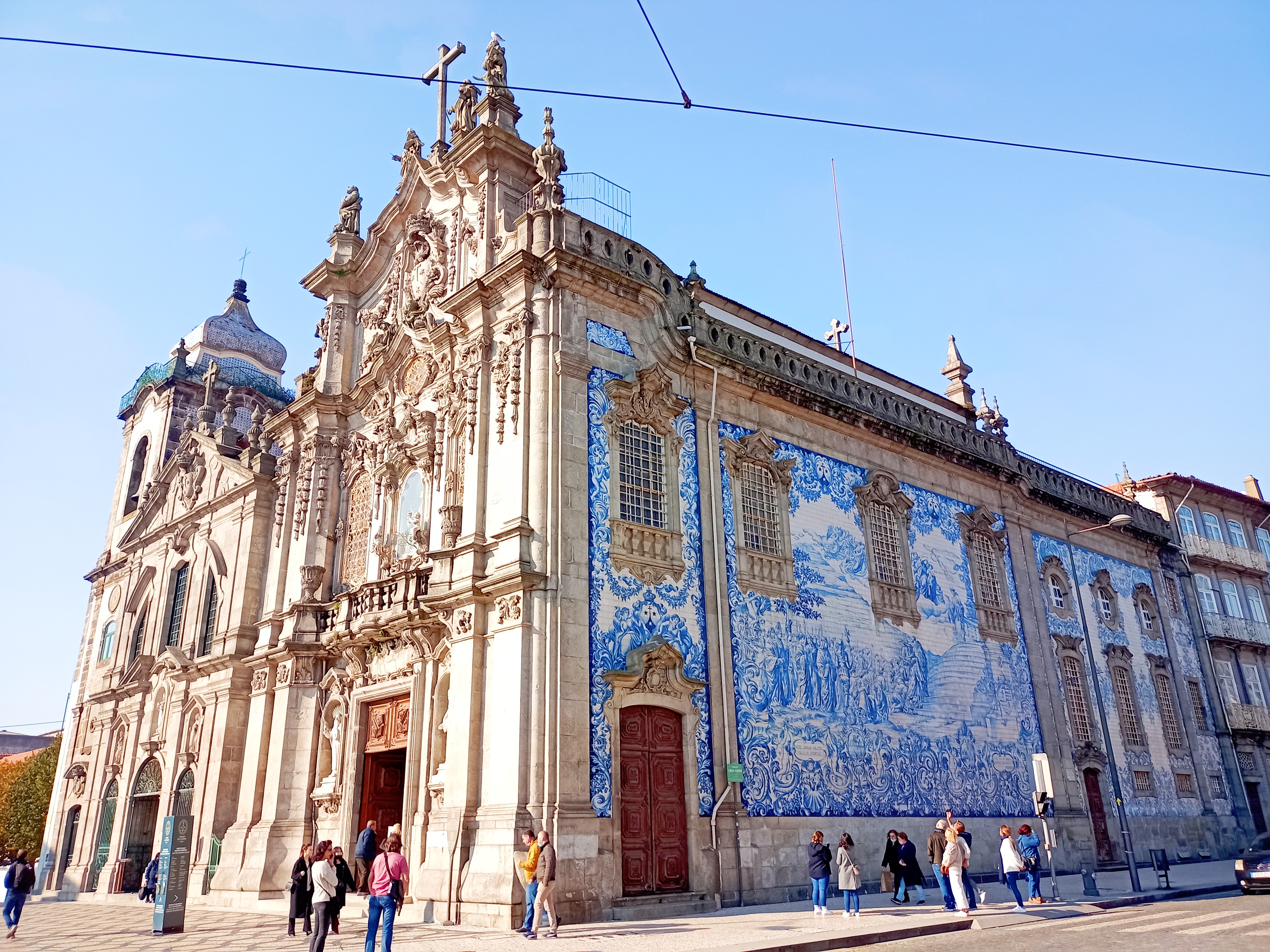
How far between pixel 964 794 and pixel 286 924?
15.3 metres

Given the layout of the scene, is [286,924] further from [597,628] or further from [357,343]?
[357,343]

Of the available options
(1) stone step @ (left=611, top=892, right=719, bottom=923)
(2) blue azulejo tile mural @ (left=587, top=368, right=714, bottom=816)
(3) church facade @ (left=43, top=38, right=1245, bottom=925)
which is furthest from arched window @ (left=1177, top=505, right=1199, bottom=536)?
(1) stone step @ (left=611, top=892, right=719, bottom=923)

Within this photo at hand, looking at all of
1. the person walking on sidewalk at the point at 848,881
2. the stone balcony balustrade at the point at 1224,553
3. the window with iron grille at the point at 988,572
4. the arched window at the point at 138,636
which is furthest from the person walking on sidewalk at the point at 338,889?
the stone balcony balustrade at the point at 1224,553

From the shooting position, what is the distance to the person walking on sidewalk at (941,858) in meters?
16.0

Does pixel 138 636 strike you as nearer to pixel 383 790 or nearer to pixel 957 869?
pixel 383 790

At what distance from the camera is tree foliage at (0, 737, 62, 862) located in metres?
45.4

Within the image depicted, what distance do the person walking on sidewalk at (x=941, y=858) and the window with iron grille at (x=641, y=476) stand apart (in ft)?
25.1

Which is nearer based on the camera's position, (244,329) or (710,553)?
(710,553)

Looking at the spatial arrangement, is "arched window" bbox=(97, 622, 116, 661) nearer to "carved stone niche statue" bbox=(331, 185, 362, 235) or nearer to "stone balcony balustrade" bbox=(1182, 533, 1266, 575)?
"carved stone niche statue" bbox=(331, 185, 362, 235)

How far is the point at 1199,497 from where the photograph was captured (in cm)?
3831

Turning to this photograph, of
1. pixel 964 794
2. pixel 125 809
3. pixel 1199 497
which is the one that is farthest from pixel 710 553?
pixel 1199 497

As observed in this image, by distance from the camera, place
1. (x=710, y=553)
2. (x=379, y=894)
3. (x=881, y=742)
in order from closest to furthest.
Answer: (x=379, y=894) → (x=710, y=553) → (x=881, y=742)

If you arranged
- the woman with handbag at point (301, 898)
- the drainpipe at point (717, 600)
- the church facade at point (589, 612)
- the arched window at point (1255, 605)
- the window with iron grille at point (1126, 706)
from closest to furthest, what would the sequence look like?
the woman with handbag at point (301, 898) → the church facade at point (589, 612) → the drainpipe at point (717, 600) → the window with iron grille at point (1126, 706) → the arched window at point (1255, 605)

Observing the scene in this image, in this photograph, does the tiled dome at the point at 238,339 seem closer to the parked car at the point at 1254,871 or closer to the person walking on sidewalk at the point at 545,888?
the person walking on sidewalk at the point at 545,888
